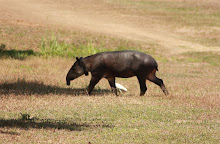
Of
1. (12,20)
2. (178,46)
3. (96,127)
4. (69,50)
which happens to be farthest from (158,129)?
(12,20)

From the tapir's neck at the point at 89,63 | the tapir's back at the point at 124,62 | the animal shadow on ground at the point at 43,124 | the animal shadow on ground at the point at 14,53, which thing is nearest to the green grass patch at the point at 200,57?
the animal shadow on ground at the point at 14,53

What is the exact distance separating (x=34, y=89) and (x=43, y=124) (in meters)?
5.64

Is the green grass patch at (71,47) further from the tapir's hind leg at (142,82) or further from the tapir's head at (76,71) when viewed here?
the tapir's hind leg at (142,82)

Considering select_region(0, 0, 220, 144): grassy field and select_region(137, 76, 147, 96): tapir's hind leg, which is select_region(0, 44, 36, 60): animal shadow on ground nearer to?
select_region(0, 0, 220, 144): grassy field

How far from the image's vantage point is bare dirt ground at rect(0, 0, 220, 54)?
39906mm

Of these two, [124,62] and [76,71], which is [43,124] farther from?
[76,71]

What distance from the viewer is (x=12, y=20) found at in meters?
40.0

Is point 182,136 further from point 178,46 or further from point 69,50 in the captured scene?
point 178,46

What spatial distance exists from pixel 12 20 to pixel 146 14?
20.8 m

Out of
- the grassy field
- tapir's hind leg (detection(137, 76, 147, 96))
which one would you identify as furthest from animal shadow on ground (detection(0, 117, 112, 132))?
tapir's hind leg (detection(137, 76, 147, 96))

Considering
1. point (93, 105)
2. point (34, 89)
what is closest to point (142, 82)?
point (93, 105)

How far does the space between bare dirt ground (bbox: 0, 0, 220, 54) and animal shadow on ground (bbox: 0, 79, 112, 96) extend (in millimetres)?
19242

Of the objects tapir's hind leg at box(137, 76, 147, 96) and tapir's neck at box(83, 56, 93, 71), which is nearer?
tapir's hind leg at box(137, 76, 147, 96)

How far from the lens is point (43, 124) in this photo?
944 cm
